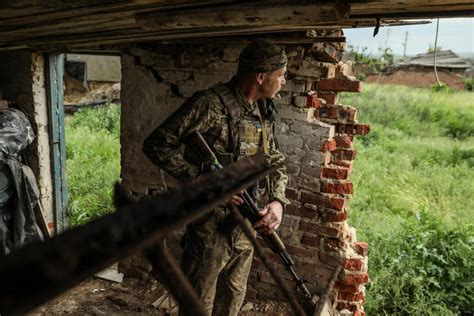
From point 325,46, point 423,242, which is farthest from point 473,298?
point 325,46

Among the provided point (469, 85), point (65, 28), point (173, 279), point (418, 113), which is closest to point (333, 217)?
point (65, 28)

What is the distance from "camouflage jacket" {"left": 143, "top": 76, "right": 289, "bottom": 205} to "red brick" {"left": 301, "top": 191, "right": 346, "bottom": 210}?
3.13 feet

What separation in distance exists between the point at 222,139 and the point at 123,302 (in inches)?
73.8

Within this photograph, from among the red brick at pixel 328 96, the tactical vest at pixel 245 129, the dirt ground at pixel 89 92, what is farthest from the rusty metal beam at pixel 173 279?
the dirt ground at pixel 89 92

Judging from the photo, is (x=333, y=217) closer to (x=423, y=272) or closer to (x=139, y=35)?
(x=423, y=272)

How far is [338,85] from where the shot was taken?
9.27ft

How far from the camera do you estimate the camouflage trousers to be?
213 cm

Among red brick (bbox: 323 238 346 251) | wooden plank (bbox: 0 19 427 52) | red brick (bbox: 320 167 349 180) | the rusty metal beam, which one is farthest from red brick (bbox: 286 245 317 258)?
the rusty metal beam

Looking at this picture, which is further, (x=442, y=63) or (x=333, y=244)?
(x=442, y=63)

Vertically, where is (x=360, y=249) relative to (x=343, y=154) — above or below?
below

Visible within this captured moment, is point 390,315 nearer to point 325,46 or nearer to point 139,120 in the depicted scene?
point 325,46

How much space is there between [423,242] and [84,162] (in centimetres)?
547

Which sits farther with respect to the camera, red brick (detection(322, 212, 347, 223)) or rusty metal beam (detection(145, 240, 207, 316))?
red brick (detection(322, 212, 347, 223))

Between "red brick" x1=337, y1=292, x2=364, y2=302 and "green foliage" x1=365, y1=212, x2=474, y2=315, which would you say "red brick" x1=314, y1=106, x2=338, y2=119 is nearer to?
"red brick" x1=337, y1=292, x2=364, y2=302
